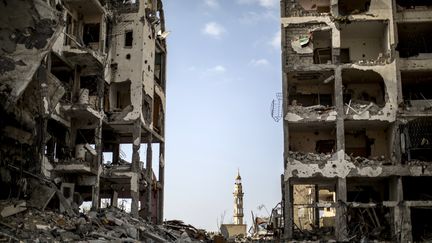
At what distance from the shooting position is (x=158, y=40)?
43750mm

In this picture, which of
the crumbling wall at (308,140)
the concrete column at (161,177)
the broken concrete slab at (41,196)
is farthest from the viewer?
the concrete column at (161,177)

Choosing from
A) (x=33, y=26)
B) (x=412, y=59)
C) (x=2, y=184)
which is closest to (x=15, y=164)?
(x=2, y=184)

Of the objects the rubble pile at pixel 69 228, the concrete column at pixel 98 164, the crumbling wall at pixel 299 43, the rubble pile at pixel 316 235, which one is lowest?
the rubble pile at pixel 316 235

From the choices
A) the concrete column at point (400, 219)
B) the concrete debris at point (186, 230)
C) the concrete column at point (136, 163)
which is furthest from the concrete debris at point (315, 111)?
the concrete column at point (136, 163)

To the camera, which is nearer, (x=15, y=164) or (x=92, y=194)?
(x=15, y=164)

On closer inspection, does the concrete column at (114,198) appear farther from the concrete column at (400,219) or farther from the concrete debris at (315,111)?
the concrete column at (400,219)

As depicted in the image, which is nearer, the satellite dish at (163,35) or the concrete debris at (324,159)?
the concrete debris at (324,159)

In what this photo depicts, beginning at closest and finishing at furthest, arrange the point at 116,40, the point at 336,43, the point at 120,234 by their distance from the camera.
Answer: the point at 120,234
the point at 336,43
the point at 116,40

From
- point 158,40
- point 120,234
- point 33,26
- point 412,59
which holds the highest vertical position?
point 158,40

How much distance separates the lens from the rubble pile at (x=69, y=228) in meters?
16.1

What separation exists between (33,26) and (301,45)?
77.1 ft

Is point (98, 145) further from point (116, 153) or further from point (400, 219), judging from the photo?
point (400, 219)

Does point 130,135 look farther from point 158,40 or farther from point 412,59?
point 412,59

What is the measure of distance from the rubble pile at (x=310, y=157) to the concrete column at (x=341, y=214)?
1.56 m
